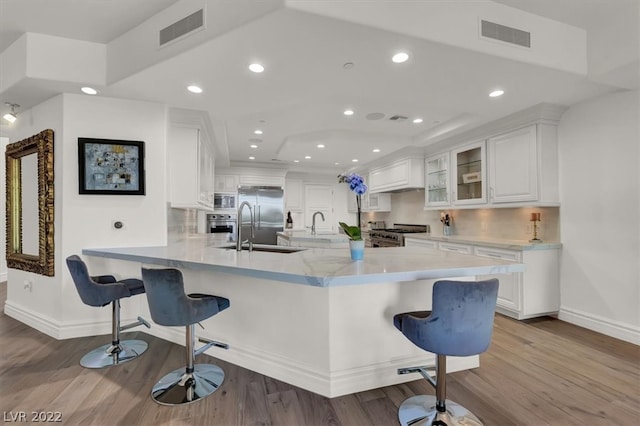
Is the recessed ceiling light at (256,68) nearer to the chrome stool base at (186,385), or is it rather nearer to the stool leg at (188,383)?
the stool leg at (188,383)

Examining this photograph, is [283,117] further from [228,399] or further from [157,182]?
[228,399]

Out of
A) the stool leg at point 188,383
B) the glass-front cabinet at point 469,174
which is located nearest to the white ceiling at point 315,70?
the glass-front cabinet at point 469,174

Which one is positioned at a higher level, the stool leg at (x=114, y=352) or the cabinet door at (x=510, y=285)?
the cabinet door at (x=510, y=285)

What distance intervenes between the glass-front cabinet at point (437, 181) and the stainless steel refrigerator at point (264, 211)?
3.21 meters

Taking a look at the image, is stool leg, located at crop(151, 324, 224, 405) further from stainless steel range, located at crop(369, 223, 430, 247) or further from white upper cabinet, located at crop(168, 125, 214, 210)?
stainless steel range, located at crop(369, 223, 430, 247)

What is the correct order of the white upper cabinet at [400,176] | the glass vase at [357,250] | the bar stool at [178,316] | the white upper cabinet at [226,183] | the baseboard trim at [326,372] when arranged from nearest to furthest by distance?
the bar stool at [178,316] < the baseboard trim at [326,372] < the glass vase at [357,250] < the white upper cabinet at [400,176] < the white upper cabinet at [226,183]

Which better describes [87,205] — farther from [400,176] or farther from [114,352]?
[400,176]

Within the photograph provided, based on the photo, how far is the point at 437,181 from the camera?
497cm

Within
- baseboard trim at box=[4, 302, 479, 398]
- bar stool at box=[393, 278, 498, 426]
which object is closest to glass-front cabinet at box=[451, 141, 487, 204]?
baseboard trim at box=[4, 302, 479, 398]

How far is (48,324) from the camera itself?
293cm

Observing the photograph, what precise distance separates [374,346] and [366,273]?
28.5 inches

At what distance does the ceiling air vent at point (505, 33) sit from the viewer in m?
2.12

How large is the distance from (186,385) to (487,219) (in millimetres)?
4242

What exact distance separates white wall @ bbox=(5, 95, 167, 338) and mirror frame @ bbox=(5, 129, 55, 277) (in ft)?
0.22
